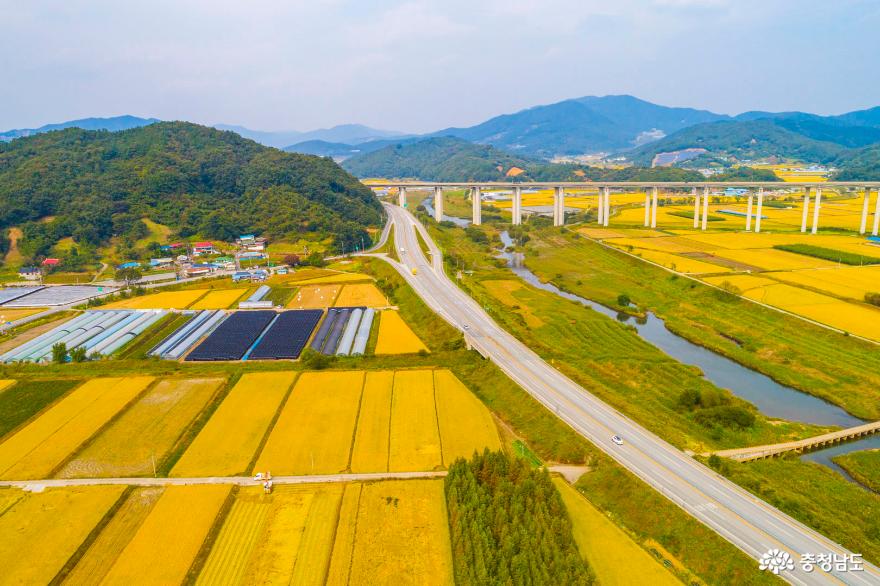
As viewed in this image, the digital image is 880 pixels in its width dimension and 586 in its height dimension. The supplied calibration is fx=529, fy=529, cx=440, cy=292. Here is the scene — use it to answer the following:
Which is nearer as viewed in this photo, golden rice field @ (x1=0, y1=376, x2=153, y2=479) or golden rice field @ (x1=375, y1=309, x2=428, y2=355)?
golden rice field @ (x1=0, y1=376, x2=153, y2=479)

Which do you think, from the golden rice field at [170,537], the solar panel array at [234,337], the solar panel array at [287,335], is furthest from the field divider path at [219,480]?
the solar panel array at [287,335]

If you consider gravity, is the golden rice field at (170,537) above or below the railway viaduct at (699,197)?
below

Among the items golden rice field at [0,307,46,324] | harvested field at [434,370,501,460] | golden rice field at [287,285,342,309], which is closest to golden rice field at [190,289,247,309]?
golden rice field at [287,285,342,309]

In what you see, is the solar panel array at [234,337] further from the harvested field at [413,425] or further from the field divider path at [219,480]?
the field divider path at [219,480]

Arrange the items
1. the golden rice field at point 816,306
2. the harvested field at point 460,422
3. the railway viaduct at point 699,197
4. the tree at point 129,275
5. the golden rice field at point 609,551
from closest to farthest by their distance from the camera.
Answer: the golden rice field at point 609,551, the harvested field at point 460,422, the golden rice field at point 816,306, the tree at point 129,275, the railway viaduct at point 699,197

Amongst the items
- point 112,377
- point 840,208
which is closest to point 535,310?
point 112,377

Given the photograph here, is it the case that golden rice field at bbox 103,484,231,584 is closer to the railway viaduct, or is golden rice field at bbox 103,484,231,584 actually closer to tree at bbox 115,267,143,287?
tree at bbox 115,267,143,287
